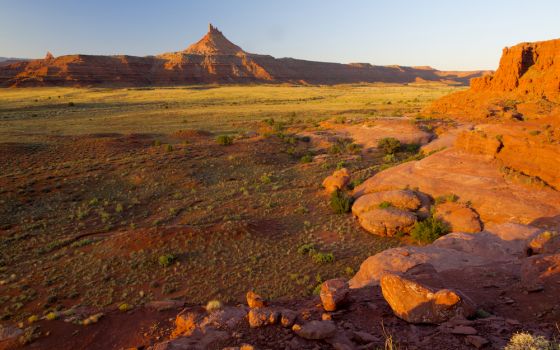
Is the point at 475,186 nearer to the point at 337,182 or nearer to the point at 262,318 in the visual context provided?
the point at 337,182

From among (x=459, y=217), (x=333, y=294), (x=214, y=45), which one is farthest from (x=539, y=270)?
(x=214, y=45)

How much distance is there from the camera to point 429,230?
43.2ft

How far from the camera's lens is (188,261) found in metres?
12.5

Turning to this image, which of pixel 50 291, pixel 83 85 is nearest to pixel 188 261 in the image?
pixel 50 291

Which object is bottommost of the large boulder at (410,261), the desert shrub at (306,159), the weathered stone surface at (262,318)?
the desert shrub at (306,159)

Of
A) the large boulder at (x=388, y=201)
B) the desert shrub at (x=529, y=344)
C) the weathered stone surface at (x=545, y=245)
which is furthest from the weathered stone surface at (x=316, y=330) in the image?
the large boulder at (x=388, y=201)

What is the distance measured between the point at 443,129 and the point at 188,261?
84.2 ft

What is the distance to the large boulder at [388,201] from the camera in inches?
592

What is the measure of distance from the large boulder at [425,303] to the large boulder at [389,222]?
8.06 m

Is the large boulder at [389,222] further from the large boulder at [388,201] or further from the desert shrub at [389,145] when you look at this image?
the desert shrub at [389,145]

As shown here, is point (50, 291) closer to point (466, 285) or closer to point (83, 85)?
point (466, 285)

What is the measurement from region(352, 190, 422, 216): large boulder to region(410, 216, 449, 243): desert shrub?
1.26 meters

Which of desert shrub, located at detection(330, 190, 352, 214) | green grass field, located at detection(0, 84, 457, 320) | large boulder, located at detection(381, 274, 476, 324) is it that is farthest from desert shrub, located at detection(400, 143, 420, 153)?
large boulder, located at detection(381, 274, 476, 324)

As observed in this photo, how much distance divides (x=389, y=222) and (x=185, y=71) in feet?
349
